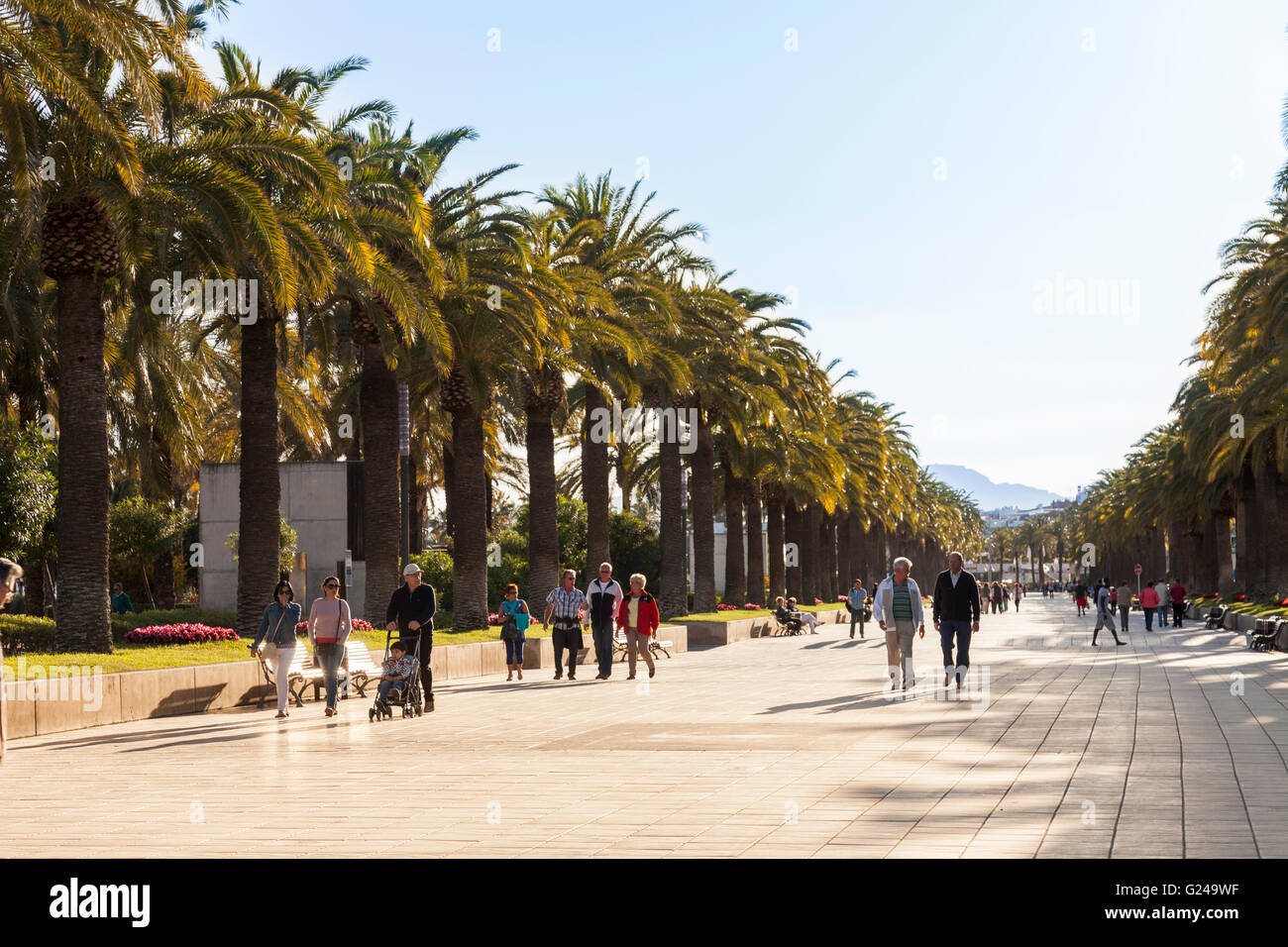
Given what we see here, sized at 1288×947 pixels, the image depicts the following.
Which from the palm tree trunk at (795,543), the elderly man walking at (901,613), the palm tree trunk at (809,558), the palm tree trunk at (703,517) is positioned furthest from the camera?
the palm tree trunk at (809,558)

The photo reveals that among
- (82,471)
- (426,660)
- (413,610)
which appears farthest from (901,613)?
(82,471)

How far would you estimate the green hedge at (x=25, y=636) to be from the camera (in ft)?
60.0

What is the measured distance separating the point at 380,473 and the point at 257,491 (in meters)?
4.64

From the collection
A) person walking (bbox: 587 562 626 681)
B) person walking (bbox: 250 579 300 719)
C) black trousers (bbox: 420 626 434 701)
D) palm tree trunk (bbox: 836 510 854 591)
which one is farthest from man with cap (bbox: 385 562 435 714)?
palm tree trunk (bbox: 836 510 854 591)

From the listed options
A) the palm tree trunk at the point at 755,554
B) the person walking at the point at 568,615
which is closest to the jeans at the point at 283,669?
the person walking at the point at 568,615

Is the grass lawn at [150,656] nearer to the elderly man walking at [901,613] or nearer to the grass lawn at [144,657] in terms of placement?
the grass lawn at [144,657]

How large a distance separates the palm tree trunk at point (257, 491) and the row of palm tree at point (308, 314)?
43mm

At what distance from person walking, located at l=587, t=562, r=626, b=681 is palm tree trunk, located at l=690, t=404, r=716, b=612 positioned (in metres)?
20.4

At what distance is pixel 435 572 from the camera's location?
139ft

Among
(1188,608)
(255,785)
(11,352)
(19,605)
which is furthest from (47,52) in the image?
(1188,608)

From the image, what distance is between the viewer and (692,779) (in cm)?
984

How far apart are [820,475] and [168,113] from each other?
3266 centimetres

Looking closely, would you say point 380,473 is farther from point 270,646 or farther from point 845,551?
point 845,551

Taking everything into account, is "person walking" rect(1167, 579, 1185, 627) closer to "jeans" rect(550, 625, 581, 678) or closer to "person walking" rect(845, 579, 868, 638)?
"person walking" rect(845, 579, 868, 638)
